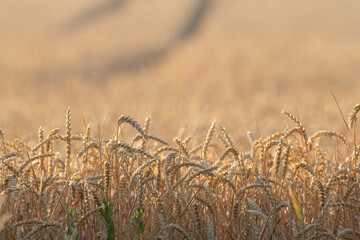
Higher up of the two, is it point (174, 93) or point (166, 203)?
point (174, 93)

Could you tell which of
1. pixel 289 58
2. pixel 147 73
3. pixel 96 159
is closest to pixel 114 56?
pixel 147 73

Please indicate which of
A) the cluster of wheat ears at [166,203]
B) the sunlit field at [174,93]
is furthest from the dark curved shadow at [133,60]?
the cluster of wheat ears at [166,203]

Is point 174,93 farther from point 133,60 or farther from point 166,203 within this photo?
point 166,203

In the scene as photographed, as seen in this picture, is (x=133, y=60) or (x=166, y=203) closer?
(x=166, y=203)

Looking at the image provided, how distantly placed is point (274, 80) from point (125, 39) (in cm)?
664

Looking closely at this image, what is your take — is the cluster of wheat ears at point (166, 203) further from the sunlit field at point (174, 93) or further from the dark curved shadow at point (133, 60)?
the dark curved shadow at point (133, 60)

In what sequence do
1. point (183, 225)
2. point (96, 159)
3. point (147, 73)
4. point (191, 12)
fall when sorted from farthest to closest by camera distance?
1. point (191, 12)
2. point (147, 73)
3. point (96, 159)
4. point (183, 225)

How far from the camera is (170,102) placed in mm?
11664

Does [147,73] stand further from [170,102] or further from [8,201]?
[8,201]

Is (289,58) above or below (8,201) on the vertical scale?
above

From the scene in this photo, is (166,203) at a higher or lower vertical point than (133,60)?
lower

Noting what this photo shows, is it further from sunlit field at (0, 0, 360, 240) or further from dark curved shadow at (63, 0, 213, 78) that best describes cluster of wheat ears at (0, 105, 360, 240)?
dark curved shadow at (63, 0, 213, 78)

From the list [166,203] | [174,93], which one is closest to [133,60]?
[174,93]

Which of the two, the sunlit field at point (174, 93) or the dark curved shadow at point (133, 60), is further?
the dark curved shadow at point (133, 60)
